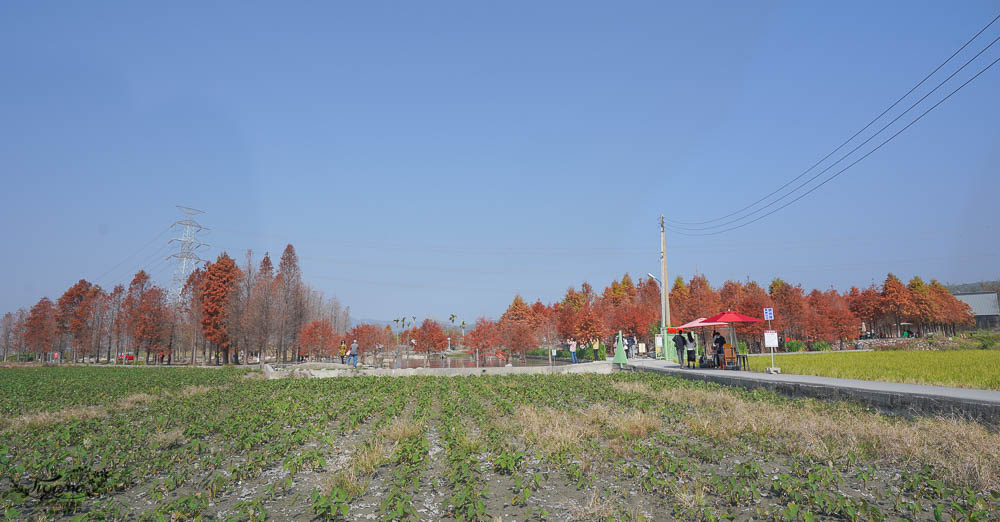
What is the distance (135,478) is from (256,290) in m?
40.7

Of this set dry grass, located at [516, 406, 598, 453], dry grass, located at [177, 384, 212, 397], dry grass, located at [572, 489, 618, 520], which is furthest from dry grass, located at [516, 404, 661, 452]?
dry grass, located at [177, 384, 212, 397]

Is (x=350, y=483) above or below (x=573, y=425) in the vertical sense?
above

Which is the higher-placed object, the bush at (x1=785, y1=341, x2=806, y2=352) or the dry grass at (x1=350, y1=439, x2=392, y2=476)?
the dry grass at (x1=350, y1=439, x2=392, y2=476)

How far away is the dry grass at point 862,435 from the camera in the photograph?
6.89 m

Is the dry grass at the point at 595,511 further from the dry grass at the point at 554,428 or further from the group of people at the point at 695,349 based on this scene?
the group of people at the point at 695,349

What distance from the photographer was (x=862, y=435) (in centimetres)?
891

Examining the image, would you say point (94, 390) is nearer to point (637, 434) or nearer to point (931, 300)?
point (637, 434)

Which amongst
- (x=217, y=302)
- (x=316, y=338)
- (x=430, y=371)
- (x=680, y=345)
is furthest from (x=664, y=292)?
(x=217, y=302)

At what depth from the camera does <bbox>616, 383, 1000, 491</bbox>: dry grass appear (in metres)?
6.89

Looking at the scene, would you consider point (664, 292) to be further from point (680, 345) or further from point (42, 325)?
point (42, 325)

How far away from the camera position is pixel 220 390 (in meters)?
19.3

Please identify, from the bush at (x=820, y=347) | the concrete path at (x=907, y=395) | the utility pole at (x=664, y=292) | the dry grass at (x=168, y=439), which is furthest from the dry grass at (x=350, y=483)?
the bush at (x=820, y=347)

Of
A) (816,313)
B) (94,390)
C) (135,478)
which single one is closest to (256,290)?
(94,390)

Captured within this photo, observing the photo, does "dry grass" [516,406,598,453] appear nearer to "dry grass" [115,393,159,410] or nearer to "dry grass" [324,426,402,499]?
"dry grass" [324,426,402,499]
